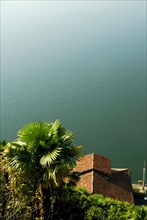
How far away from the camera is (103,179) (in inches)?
779

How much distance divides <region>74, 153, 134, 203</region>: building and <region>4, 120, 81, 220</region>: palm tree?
7.31m

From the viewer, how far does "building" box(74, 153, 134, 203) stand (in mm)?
18938

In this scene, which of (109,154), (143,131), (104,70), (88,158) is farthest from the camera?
(104,70)

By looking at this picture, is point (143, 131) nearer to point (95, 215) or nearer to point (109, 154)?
point (109, 154)

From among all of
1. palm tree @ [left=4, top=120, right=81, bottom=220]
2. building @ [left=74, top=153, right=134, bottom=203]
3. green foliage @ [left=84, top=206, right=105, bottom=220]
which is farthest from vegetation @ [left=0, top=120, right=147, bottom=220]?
building @ [left=74, top=153, right=134, bottom=203]

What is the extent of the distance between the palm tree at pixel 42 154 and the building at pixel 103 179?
7.31 m

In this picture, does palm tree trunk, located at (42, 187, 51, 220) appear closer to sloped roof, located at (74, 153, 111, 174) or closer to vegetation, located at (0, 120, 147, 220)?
vegetation, located at (0, 120, 147, 220)

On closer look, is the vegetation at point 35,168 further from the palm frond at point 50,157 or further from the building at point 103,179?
the building at point 103,179

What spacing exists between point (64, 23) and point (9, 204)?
251ft

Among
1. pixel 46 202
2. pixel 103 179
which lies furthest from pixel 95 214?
pixel 103 179

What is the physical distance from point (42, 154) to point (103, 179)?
9038 mm

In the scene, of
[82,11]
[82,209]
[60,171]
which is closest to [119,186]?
[82,209]

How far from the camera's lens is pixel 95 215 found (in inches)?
534

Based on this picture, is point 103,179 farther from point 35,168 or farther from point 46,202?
point 35,168
